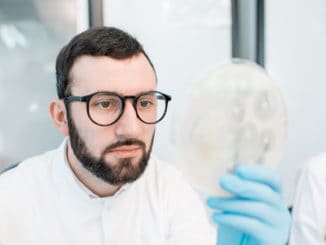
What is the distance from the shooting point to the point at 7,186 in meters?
1.09

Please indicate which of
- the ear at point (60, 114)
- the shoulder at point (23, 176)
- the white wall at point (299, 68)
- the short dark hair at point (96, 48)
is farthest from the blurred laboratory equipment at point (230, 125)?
the white wall at point (299, 68)

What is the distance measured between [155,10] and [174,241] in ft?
3.07

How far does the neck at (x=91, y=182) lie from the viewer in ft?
3.43

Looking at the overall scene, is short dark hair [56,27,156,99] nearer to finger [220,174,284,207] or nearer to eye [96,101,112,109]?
eye [96,101,112,109]

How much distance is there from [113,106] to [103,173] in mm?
162

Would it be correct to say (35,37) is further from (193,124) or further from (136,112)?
(193,124)

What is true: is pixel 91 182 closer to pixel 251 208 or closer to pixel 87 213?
pixel 87 213

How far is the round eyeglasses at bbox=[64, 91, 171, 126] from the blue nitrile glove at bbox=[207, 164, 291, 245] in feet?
1.16

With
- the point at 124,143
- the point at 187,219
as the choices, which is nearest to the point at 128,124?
the point at 124,143

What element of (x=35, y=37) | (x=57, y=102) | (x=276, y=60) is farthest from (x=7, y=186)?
(x=276, y=60)

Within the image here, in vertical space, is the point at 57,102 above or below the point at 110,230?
above

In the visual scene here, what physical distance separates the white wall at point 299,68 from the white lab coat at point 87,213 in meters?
0.80

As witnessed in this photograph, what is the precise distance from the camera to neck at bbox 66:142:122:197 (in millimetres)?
1047

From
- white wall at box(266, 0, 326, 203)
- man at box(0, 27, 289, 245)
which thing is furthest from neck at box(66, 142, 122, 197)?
white wall at box(266, 0, 326, 203)
